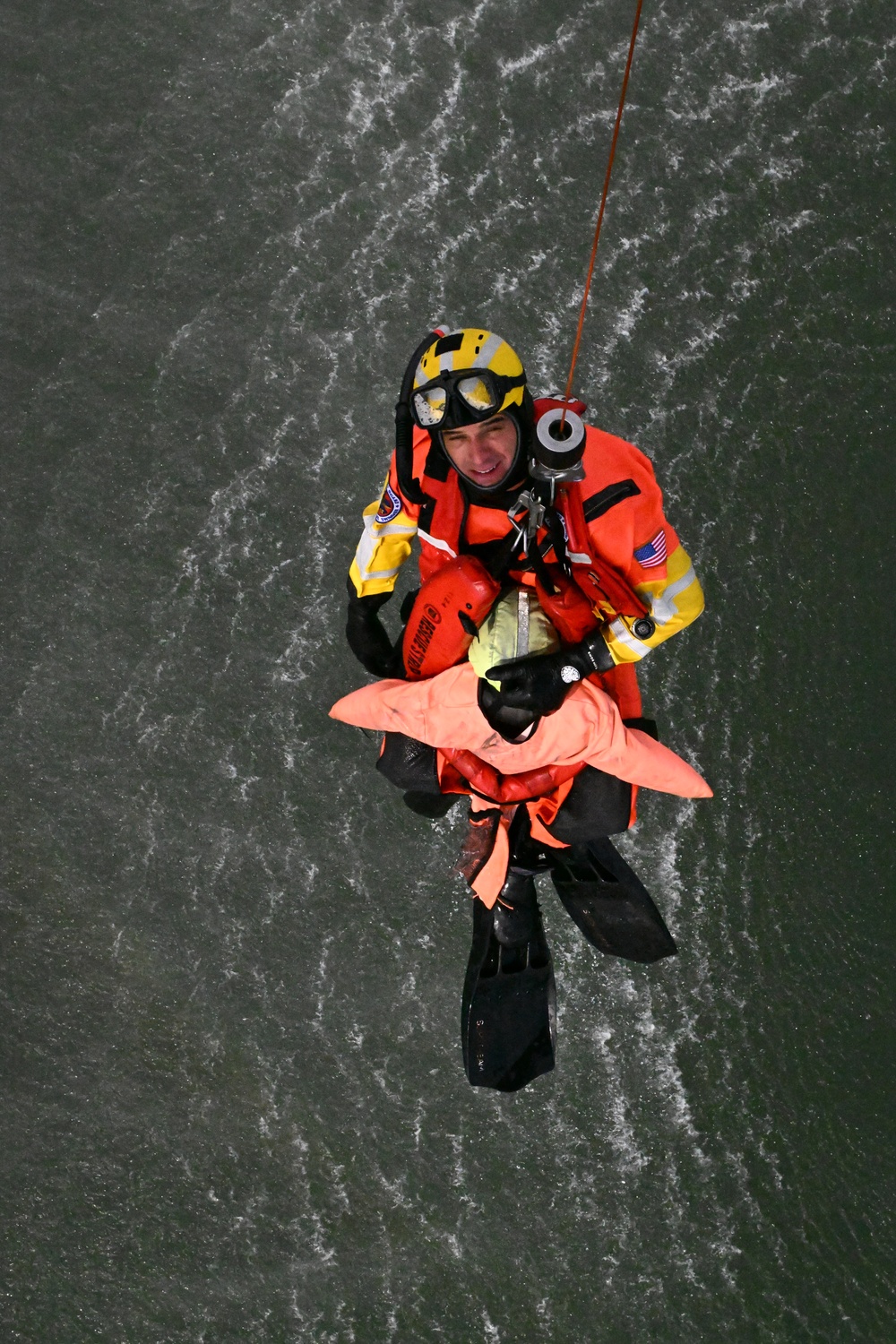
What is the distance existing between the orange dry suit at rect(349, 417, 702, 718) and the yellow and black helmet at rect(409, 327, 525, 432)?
27cm

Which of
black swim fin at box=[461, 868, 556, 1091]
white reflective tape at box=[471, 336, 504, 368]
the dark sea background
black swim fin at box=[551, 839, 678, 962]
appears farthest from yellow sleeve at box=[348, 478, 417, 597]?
the dark sea background

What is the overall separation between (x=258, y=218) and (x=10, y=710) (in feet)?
14.0

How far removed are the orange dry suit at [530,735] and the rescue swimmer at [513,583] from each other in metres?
0.01

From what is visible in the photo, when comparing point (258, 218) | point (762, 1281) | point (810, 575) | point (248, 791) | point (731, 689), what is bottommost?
point (762, 1281)

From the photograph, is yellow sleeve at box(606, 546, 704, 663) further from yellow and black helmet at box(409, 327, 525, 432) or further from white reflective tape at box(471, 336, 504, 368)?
white reflective tape at box(471, 336, 504, 368)

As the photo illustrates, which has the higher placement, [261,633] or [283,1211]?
[261,633]

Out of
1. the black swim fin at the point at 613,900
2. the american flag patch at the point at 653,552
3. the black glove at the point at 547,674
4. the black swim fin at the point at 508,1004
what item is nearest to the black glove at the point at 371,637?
the black glove at the point at 547,674

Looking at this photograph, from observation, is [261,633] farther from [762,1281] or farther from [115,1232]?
[762,1281]

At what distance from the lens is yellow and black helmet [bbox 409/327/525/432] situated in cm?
533

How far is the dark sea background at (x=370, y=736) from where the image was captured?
8.59m

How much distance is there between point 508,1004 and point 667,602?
3.17 meters

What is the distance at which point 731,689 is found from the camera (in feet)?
28.7

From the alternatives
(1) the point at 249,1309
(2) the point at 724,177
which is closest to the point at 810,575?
(2) the point at 724,177

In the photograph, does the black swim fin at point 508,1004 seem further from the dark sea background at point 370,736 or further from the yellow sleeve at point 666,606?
the yellow sleeve at point 666,606
